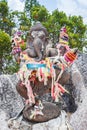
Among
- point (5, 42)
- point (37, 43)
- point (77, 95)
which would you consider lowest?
point (77, 95)

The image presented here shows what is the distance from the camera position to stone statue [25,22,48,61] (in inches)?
141

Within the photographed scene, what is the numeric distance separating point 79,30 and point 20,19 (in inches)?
71.3

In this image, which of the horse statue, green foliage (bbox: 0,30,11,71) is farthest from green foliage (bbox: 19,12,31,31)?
the horse statue

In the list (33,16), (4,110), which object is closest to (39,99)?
(4,110)

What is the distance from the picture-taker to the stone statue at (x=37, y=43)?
358cm

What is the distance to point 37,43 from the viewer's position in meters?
3.59

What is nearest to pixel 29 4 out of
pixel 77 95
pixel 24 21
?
pixel 24 21

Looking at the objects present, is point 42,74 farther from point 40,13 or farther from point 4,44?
point 40,13

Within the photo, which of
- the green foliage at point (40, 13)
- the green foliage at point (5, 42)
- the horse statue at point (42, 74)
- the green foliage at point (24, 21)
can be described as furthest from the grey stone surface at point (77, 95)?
the green foliage at point (24, 21)

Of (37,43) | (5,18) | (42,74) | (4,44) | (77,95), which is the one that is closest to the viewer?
(42,74)

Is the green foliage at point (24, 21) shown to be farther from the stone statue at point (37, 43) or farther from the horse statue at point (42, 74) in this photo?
the horse statue at point (42, 74)

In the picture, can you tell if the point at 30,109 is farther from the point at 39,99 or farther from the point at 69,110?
the point at 69,110

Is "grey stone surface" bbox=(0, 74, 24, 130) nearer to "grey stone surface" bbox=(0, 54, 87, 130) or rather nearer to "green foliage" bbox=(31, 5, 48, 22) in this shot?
"grey stone surface" bbox=(0, 54, 87, 130)

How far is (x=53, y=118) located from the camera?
3.55m
